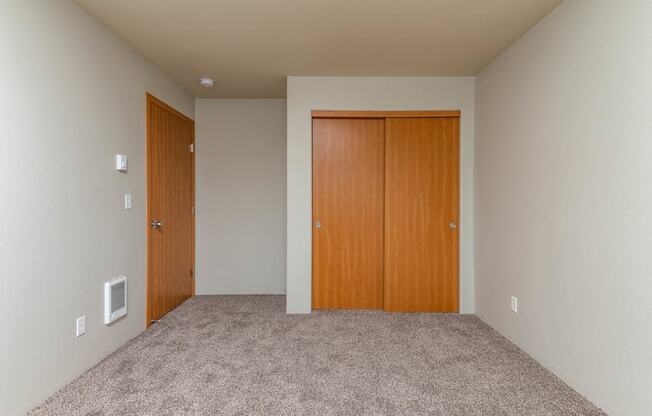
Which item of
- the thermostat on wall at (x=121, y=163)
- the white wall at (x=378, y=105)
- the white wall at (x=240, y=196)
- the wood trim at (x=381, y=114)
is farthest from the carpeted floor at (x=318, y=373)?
the wood trim at (x=381, y=114)

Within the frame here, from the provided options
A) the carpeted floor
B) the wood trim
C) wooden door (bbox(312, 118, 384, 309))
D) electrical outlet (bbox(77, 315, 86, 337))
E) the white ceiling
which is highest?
the white ceiling

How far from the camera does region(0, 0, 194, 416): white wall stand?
5.50 ft

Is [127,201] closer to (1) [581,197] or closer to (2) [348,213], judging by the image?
(2) [348,213]

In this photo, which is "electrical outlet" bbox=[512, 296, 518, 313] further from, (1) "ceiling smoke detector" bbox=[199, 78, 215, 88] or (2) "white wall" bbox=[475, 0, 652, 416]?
(1) "ceiling smoke detector" bbox=[199, 78, 215, 88]

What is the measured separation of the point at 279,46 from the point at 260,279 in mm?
2580

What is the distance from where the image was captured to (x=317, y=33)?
8.12ft

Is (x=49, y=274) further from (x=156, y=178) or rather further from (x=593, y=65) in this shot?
(x=593, y=65)

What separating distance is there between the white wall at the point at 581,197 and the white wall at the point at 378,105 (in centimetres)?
48

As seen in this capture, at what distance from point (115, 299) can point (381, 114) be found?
8.95 ft

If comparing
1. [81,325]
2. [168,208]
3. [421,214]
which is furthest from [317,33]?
[81,325]

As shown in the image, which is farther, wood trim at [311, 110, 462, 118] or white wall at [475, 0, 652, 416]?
wood trim at [311, 110, 462, 118]

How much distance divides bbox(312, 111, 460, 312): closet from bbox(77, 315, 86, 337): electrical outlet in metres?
1.90

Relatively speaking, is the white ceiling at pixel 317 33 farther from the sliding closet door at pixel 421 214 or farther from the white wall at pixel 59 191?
the sliding closet door at pixel 421 214

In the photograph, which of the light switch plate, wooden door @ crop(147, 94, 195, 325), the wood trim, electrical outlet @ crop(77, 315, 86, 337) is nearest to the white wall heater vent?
→ electrical outlet @ crop(77, 315, 86, 337)
